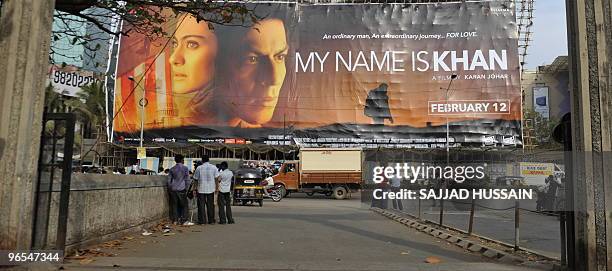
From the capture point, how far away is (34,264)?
552cm

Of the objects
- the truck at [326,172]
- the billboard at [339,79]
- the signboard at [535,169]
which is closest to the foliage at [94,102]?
the billboard at [339,79]

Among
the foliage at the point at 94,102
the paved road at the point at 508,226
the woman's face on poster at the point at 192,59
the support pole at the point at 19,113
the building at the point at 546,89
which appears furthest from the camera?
the building at the point at 546,89

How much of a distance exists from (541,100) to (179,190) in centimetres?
5672

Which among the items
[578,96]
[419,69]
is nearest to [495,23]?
[419,69]

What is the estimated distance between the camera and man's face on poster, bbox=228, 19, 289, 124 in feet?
125

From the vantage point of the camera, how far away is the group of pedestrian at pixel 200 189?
443 inches

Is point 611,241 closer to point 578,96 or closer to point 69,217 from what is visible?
point 578,96

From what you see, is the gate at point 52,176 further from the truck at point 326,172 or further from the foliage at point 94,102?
the foliage at point 94,102

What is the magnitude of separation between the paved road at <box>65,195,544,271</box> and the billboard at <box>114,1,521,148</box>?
27.0 metres

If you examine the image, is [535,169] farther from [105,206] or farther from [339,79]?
[339,79]

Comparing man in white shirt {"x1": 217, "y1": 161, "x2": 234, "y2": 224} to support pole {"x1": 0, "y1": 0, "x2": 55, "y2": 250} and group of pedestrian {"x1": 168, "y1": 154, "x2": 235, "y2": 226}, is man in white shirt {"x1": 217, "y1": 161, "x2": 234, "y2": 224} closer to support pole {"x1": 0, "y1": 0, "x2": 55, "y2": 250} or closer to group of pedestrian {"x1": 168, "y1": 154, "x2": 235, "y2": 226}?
group of pedestrian {"x1": 168, "y1": 154, "x2": 235, "y2": 226}

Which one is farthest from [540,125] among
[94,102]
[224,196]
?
[224,196]

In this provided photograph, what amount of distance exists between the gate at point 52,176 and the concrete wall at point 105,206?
0.04 meters

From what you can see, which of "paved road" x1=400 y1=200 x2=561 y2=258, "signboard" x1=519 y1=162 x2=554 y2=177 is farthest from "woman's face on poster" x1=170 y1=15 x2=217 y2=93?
"signboard" x1=519 y1=162 x2=554 y2=177
